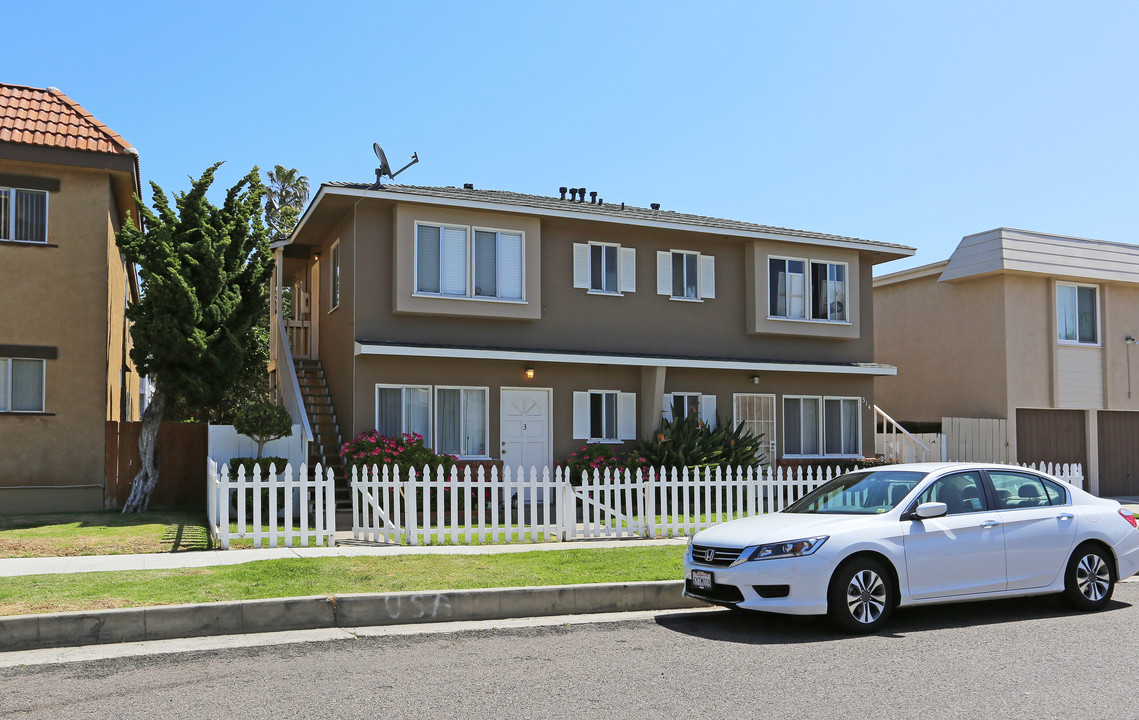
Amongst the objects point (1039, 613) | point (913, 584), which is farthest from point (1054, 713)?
point (1039, 613)

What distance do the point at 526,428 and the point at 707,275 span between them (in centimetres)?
540

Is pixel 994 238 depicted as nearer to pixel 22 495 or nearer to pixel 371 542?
pixel 371 542

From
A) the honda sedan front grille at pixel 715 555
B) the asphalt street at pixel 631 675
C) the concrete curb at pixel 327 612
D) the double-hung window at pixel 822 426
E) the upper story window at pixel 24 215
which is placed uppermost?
the upper story window at pixel 24 215

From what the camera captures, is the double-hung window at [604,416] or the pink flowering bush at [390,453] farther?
the double-hung window at [604,416]

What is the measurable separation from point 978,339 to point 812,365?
5499mm

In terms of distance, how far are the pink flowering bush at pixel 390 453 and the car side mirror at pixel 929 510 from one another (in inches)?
379

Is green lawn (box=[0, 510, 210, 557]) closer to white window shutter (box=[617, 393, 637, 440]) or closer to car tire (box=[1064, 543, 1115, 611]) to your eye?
white window shutter (box=[617, 393, 637, 440])

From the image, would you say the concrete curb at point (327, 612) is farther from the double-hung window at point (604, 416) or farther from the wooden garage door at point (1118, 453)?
the wooden garage door at point (1118, 453)

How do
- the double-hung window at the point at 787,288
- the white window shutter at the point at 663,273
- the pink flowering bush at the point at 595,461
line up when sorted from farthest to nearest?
the double-hung window at the point at 787,288, the white window shutter at the point at 663,273, the pink flowering bush at the point at 595,461

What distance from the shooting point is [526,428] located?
65.3 feet

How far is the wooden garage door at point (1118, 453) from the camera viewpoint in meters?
25.2

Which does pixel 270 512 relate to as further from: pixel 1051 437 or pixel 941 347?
pixel 1051 437

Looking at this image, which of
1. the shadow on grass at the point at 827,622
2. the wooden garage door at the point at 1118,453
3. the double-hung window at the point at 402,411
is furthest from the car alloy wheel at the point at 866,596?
the wooden garage door at the point at 1118,453

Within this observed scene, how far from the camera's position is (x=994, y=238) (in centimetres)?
2405
